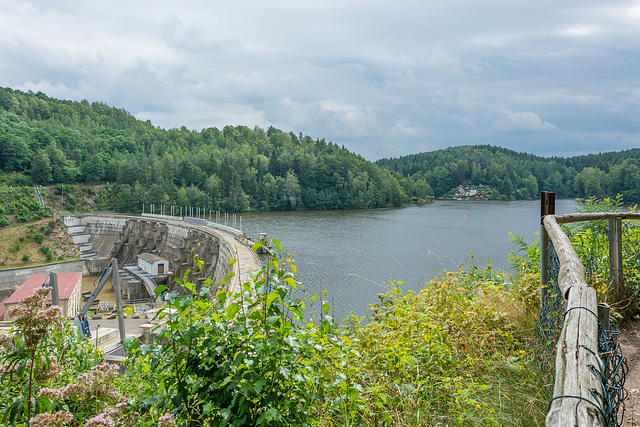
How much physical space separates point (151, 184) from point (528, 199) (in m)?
87.3

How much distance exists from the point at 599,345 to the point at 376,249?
115 ft

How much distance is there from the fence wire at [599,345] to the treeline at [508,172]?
300 ft

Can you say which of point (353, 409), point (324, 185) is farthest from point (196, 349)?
point (324, 185)

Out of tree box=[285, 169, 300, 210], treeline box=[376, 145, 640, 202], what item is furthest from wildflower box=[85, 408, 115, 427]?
treeline box=[376, 145, 640, 202]

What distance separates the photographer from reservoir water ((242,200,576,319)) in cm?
2217

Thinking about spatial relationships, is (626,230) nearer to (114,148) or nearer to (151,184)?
(151,184)

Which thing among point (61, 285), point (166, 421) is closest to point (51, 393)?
point (166, 421)

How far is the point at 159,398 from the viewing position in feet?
7.59

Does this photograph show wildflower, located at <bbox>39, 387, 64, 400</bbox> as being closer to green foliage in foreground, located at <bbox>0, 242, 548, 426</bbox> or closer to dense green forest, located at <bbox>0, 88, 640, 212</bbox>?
green foliage in foreground, located at <bbox>0, 242, 548, 426</bbox>

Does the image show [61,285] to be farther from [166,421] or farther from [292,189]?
[292,189]

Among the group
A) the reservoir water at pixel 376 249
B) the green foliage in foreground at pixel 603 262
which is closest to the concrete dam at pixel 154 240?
the reservoir water at pixel 376 249

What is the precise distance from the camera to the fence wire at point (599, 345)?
3.94ft

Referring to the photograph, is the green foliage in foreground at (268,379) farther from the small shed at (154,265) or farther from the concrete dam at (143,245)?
the small shed at (154,265)

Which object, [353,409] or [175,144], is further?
[175,144]
